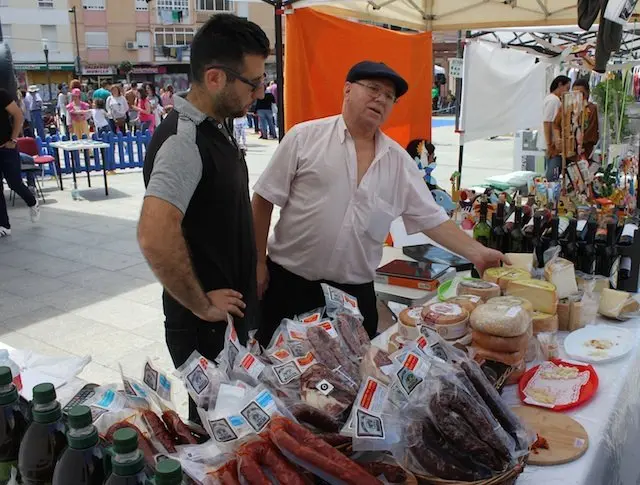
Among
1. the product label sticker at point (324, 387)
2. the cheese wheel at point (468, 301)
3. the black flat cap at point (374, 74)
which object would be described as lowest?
the cheese wheel at point (468, 301)

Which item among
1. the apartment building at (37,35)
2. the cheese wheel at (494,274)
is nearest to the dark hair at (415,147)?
the cheese wheel at (494,274)

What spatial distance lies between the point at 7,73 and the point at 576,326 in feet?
26.6

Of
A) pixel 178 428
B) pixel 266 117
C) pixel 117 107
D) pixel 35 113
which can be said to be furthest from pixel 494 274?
pixel 266 117

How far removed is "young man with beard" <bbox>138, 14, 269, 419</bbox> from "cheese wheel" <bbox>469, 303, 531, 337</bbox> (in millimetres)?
747

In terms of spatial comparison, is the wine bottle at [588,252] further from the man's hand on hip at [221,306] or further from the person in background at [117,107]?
the person in background at [117,107]

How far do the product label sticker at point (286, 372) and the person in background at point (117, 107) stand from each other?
15325 millimetres

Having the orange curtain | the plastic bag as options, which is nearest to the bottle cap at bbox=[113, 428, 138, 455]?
the plastic bag

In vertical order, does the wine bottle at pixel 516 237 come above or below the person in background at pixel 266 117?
below

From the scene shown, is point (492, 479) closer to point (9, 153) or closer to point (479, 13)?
point (479, 13)

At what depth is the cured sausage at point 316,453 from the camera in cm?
110

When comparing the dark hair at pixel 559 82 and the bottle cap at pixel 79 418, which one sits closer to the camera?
the bottle cap at pixel 79 418

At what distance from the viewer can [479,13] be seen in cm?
517

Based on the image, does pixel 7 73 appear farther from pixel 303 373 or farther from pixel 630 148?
pixel 303 373

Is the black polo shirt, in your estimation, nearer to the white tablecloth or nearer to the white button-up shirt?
the white button-up shirt
